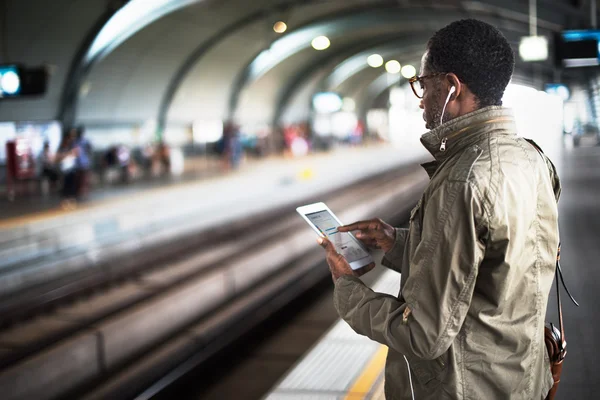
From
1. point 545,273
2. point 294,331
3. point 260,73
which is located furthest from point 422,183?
point 545,273

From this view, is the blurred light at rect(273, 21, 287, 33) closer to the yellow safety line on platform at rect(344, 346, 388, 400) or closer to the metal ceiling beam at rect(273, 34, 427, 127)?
the metal ceiling beam at rect(273, 34, 427, 127)

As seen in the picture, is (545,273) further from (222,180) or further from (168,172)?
(168,172)

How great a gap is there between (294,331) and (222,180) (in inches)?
498

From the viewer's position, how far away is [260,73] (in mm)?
33500

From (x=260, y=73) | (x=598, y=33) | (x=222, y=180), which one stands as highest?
(x=260, y=73)

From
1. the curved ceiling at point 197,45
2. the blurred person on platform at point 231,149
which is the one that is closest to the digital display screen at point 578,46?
the curved ceiling at point 197,45

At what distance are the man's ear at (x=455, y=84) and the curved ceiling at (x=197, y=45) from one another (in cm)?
1547

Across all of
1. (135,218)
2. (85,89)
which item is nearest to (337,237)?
(135,218)

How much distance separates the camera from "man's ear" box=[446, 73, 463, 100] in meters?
1.75

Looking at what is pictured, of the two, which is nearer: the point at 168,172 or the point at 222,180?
the point at 222,180

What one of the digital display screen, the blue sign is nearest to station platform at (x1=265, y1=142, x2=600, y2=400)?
the digital display screen

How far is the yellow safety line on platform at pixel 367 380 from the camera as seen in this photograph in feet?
13.7

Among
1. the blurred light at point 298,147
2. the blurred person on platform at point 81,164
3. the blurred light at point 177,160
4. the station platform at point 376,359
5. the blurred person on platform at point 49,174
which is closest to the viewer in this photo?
the station platform at point 376,359

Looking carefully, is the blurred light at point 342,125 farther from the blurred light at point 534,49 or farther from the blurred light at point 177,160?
the blurred light at point 534,49
